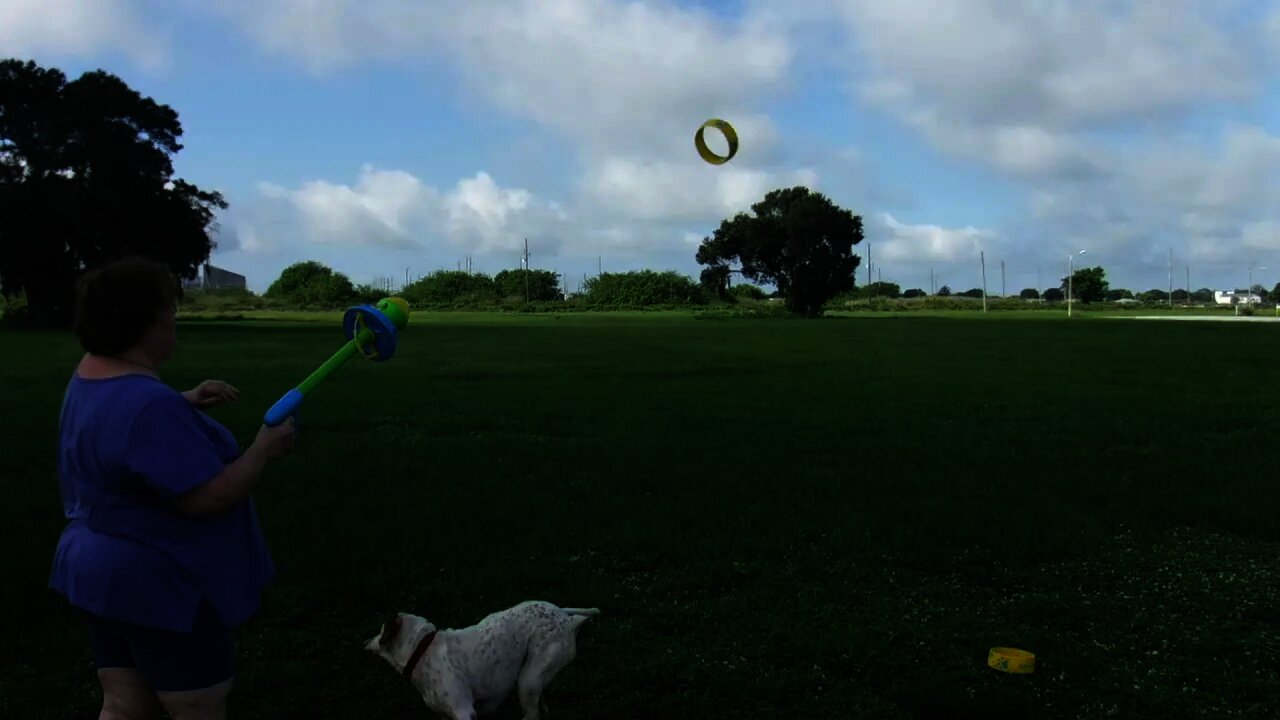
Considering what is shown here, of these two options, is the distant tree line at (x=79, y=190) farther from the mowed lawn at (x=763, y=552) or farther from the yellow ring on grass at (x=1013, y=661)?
the yellow ring on grass at (x=1013, y=661)

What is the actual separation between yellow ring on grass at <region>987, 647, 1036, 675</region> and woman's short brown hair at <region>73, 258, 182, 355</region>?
4.08 metres

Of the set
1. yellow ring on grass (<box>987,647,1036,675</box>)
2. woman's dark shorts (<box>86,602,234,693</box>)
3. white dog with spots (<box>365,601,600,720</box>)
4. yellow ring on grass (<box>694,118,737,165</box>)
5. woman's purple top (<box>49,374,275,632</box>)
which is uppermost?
yellow ring on grass (<box>694,118,737,165</box>)

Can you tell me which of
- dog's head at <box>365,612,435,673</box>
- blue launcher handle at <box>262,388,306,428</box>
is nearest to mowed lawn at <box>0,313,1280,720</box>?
dog's head at <box>365,612,435,673</box>

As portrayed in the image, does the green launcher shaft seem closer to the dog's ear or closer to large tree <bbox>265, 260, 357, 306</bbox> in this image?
the dog's ear

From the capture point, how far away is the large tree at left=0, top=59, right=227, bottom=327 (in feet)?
136

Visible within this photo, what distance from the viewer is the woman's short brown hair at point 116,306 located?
2496 mm

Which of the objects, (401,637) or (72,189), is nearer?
(401,637)

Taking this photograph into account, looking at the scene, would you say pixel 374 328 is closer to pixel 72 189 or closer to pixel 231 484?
pixel 231 484

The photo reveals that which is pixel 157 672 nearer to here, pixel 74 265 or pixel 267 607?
pixel 267 607

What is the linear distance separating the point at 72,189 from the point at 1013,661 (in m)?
47.3

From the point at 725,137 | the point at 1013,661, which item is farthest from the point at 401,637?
the point at 725,137

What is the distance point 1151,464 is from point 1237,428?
11.6 feet

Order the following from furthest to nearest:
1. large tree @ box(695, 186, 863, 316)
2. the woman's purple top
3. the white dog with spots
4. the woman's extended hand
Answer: large tree @ box(695, 186, 863, 316) → the white dog with spots → the woman's extended hand → the woman's purple top

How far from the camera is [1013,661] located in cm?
466
